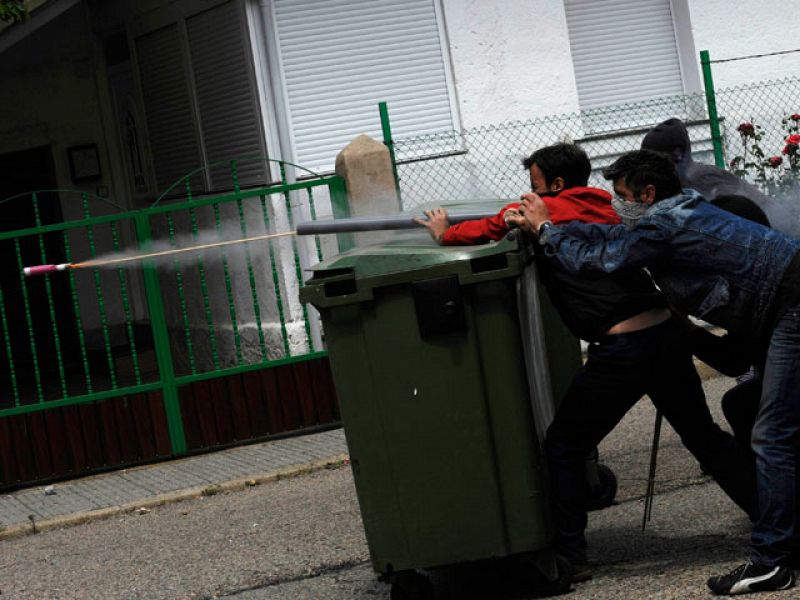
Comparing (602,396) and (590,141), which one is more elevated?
(590,141)

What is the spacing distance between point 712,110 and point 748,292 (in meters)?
6.08

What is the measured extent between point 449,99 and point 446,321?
6517mm

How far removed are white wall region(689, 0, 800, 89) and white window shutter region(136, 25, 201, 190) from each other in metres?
4.54

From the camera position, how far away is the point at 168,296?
42.8ft

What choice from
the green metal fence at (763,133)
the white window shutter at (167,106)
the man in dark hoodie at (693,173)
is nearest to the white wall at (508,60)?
the green metal fence at (763,133)

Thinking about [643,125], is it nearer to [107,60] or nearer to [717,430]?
[107,60]

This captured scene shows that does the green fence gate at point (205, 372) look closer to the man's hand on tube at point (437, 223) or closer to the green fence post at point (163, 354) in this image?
the green fence post at point (163, 354)

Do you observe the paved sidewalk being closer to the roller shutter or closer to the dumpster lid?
the roller shutter

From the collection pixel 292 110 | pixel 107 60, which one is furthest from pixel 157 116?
pixel 292 110

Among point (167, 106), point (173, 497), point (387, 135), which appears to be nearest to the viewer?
point (173, 497)

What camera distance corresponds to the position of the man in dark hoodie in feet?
20.6

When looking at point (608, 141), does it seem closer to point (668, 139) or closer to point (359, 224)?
point (668, 139)

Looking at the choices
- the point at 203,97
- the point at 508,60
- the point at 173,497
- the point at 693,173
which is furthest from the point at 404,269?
the point at 203,97

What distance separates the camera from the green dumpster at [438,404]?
4988 mm
